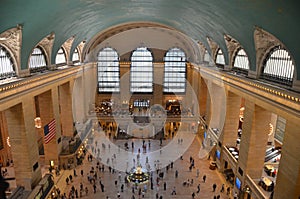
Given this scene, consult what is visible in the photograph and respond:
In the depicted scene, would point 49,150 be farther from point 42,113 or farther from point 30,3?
point 30,3

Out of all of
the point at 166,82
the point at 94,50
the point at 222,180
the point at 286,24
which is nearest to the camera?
the point at 286,24

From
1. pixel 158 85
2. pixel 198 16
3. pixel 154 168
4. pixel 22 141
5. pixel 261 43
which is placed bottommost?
pixel 154 168

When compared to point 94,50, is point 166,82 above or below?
below

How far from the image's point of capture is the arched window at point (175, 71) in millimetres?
33438

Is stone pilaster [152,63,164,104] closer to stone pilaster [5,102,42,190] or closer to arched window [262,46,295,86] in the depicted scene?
arched window [262,46,295,86]

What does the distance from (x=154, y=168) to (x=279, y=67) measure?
12.5m

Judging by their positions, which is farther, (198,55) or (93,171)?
(198,55)

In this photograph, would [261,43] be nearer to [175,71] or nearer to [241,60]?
[241,60]

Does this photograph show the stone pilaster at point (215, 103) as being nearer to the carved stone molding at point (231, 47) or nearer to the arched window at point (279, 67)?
the carved stone molding at point (231, 47)

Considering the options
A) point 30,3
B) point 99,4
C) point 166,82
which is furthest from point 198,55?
point 30,3

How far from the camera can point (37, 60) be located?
54.9 feet

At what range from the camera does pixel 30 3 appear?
35.0 feet

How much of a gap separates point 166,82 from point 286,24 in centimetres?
2527

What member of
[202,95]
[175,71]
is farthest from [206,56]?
[175,71]
